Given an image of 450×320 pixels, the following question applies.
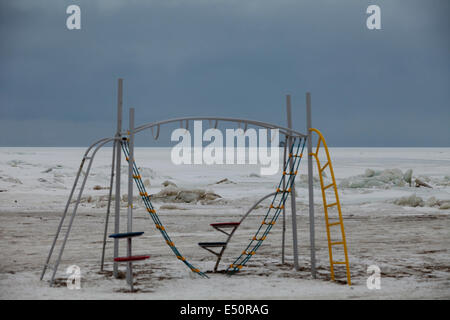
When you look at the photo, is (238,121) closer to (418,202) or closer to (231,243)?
(231,243)

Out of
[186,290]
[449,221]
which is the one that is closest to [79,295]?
Result: [186,290]

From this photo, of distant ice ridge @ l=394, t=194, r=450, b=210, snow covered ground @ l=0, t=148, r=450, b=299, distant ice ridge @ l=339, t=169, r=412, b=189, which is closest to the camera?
snow covered ground @ l=0, t=148, r=450, b=299

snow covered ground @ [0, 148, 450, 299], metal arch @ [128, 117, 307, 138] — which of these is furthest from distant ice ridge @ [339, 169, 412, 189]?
metal arch @ [128, 117, 307, 138]

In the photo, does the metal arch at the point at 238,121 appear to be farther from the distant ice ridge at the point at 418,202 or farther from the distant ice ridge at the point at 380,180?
the distant ice ridge at the point at 380,180

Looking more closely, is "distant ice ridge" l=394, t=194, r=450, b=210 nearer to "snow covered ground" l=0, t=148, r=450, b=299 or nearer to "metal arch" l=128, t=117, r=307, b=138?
"snow covered ground" l=0, t=148, r=450, b=299

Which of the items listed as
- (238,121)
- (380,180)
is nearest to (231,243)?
(238,121)

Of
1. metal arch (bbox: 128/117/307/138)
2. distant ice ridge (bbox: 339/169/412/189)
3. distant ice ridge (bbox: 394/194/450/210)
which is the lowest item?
distant ice ridge (bbox: 394/194/450/210)

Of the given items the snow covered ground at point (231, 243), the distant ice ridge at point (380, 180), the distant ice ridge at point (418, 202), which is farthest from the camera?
the distant ice ridge at point (380, 180)

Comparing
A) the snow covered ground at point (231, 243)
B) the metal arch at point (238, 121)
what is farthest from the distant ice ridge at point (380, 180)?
the metal arch at point (238, 121)

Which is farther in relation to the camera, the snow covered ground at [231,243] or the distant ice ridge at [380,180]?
the distant ice ridge at [380,180]

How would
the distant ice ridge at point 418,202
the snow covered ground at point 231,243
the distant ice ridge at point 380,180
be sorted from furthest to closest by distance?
the distant ice ridge at point 380,180, the distant ice ridge at point 418,202, the snow covered ground at point 231,243

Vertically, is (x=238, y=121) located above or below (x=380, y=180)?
above

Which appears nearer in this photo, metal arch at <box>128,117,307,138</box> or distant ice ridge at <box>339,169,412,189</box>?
metal arch at <box>128,117,307,138</box>

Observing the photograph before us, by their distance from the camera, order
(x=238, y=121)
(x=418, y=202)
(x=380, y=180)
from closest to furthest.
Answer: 1. (x=238, y=121)
2. (x=418, y=202)
3. (x=380, y=180)
